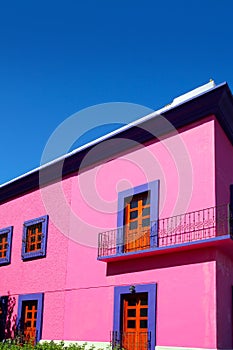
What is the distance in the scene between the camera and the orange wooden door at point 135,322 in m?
10.9

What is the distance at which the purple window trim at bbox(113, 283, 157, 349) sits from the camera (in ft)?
35.2

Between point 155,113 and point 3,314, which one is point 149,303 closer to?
point 155,113

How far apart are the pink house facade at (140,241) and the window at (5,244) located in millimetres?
804

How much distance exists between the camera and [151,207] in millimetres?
11828

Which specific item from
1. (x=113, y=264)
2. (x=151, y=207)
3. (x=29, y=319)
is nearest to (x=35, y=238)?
(x=29, y=319)

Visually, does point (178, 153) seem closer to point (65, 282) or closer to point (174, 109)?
point (174, 109)

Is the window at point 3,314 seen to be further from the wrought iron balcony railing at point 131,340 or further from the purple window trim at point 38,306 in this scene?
the wrought iron balcony railing at point 131,340

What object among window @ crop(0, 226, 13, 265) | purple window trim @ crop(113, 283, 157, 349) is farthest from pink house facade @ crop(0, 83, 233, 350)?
window @ crop(0, 226, 13, 265)

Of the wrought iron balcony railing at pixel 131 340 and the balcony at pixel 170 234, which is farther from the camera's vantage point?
the wrought iron balcony railing at pixel 131 340

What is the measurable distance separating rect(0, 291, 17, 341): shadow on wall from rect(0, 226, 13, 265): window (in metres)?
1.23

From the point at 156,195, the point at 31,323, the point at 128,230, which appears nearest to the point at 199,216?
the point at 156,195

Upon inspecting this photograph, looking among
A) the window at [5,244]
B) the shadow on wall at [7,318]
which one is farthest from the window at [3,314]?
the window at [5,244]

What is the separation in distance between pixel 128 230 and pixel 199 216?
215 cm

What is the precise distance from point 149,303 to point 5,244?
7218 millimetres
